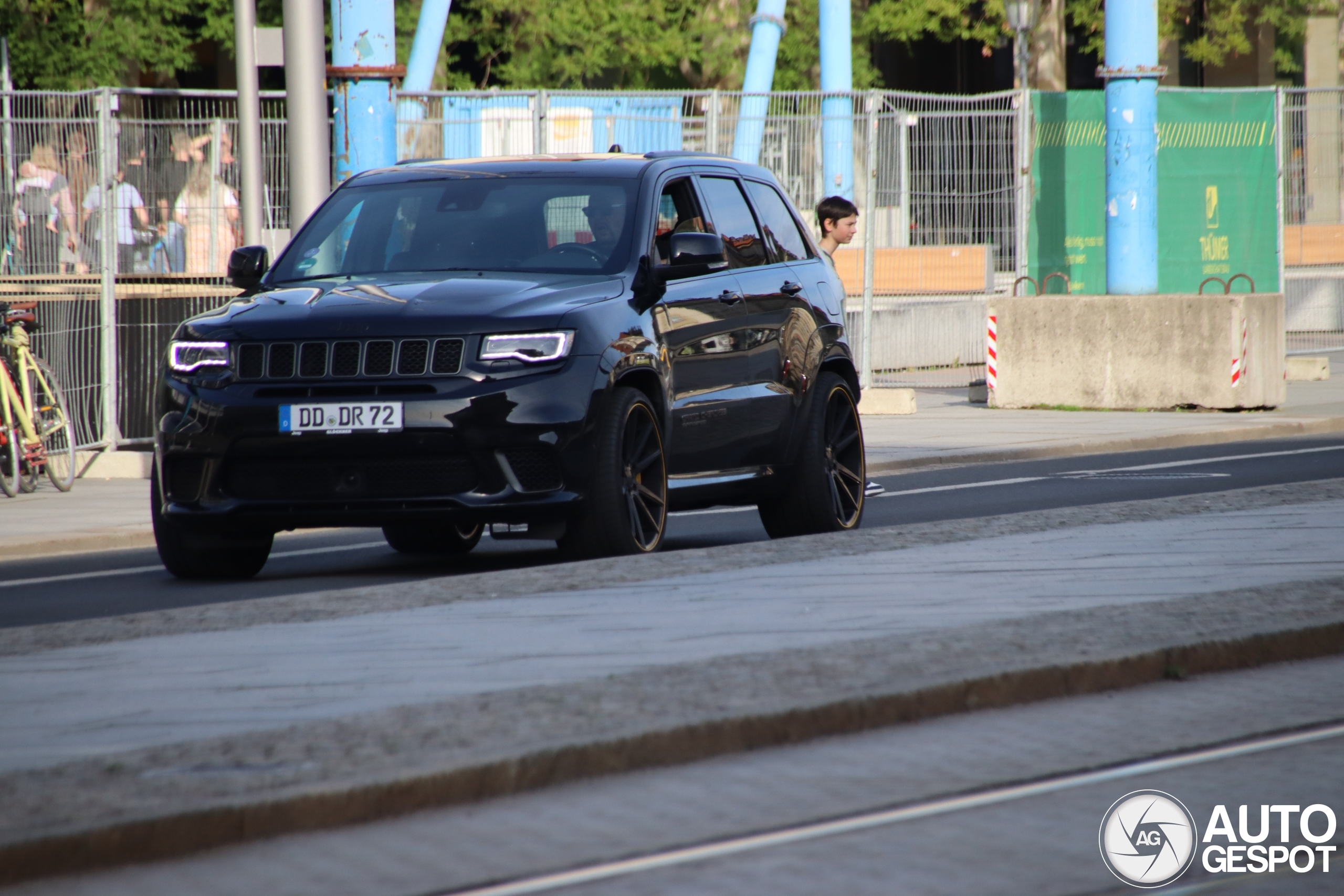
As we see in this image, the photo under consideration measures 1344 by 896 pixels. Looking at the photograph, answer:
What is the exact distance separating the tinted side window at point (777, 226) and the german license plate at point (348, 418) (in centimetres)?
269

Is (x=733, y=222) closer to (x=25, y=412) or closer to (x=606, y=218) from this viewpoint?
(x=606, y=218)

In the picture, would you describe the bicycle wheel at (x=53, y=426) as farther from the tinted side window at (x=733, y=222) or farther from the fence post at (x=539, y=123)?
the tinted side window at (x=733, y=222)

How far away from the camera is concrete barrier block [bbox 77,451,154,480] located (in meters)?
15.6

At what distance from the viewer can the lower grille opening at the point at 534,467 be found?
888 cm

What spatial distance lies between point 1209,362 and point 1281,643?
508 inches

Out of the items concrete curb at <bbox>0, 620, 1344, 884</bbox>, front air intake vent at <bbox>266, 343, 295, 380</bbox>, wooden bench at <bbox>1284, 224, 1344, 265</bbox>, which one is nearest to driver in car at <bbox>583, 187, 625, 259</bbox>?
front air intake vent at <bbox>266, 343, 295, 380</bbox>

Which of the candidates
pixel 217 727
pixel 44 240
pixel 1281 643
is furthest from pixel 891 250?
pixel 217 727

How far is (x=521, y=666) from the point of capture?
661 centimetres

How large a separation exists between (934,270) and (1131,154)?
3.72 metres

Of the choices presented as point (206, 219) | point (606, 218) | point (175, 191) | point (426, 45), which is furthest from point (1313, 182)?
point (606, 218)

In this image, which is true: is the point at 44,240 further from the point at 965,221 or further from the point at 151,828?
the point at 151,828

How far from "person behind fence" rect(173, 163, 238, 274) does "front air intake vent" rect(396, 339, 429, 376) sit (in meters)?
7.69

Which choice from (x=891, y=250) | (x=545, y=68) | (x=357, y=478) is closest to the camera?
(x=357, y=478)

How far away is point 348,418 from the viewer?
8867 mm
